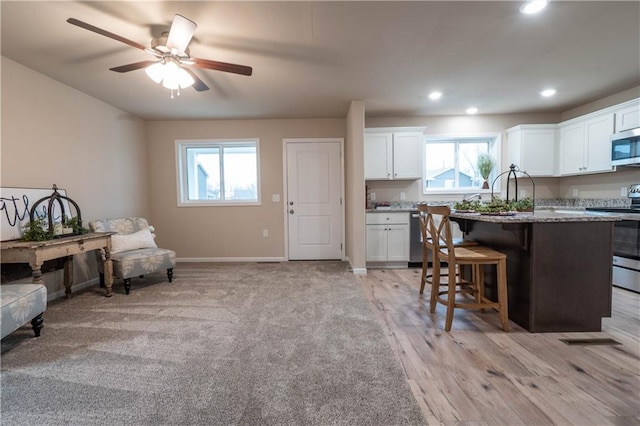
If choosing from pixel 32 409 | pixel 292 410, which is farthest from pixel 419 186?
pixel 32 409

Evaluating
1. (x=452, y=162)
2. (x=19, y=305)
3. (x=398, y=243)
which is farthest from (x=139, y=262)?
(x=452, y=162)

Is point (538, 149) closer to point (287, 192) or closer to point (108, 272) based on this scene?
point (287, 192)

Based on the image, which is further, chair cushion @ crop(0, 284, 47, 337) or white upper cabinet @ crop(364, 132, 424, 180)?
white upper cabinet @ crop(364, 132, 424, 180)

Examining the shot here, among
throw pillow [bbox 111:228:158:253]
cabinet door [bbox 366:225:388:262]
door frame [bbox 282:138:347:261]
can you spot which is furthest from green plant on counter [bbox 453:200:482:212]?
throw pillow [bbox 111:228:158:253]

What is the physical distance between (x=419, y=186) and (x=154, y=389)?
13.8 feet

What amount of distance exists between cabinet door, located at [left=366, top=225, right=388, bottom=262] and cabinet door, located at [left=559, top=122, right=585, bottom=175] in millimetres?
2804

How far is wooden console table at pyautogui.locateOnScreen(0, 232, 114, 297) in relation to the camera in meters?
2.24

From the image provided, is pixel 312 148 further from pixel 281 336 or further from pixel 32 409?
pixel 32 409

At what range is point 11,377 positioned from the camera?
1.61m

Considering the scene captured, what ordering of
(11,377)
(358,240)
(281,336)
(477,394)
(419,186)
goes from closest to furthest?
(477,394)
(11,377)
(281,336)
(358,240)
(419,186)

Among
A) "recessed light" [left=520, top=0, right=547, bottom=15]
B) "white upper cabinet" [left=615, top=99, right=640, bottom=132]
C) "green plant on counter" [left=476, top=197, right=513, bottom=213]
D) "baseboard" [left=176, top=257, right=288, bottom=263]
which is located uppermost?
"recessed light" [left=520, top=0, right=547, bottom=15]

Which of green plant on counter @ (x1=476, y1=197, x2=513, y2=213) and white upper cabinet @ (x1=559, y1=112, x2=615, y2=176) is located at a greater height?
white upper cabinet @ (x1=559, y1=112, x2=615, y2=176)

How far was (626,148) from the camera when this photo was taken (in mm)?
3217

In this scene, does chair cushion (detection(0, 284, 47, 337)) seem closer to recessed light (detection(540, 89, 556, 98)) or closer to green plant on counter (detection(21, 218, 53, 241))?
green plant on counter (detection(21, 218, 53, 241))
